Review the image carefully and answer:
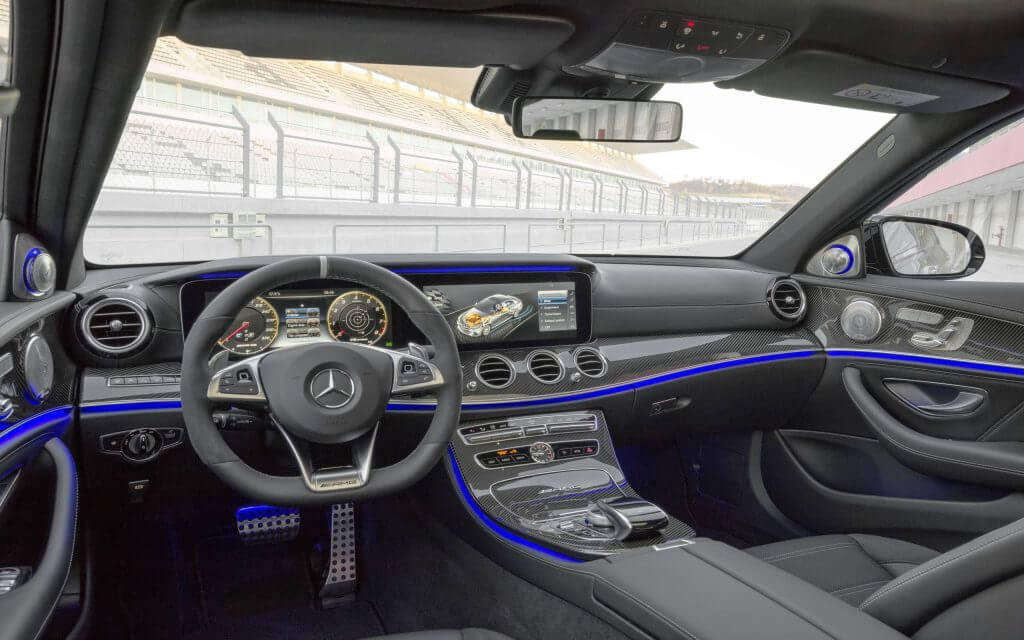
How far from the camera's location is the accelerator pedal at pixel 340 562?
258 centimetres

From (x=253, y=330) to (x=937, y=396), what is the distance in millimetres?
2459

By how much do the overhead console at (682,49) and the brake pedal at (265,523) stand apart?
5.80ft

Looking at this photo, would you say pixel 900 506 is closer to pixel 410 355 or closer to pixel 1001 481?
pixel 1001 481

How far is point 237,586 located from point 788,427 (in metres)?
2.26

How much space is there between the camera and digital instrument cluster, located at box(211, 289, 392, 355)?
7.09ft

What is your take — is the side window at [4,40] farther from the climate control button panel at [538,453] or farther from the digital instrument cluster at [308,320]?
the climate control button panel at [538,453]

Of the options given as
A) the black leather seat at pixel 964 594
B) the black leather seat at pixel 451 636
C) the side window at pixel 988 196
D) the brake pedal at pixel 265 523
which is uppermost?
the side window at pixel 988 196

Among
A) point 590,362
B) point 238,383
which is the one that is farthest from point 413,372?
point 590,362

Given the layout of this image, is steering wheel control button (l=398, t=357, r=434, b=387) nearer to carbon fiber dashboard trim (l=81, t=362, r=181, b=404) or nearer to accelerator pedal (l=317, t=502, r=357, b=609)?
carbon fiber dashboard trim (l=81, t=362, r=181, b=404)

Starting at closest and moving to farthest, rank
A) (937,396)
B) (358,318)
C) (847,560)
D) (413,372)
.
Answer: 1. (413,372)
2. (847,560)
3. (358,318)
4. (937,396)

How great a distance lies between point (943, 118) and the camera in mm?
2629

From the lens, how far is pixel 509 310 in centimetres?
264

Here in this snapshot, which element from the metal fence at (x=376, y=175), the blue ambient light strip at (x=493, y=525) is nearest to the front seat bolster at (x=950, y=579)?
the blue ambient light strip at (x=493, y=525)

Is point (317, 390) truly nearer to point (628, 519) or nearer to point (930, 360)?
point (628, 519)
